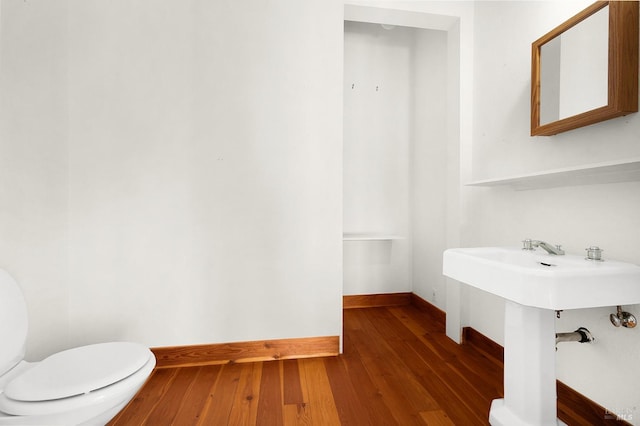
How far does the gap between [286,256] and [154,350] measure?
3.20 ft

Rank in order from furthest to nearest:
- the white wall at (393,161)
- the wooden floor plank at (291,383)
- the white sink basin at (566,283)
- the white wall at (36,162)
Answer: the white wall at (393,161) < the white wall at (36,162) < the wooden floor plank at (291,383) < the white sink basin at (566,283)

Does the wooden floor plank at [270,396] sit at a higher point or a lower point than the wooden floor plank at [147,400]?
higher

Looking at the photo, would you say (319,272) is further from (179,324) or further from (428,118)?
(428,118)

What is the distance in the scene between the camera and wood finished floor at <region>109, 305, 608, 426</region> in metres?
1.34

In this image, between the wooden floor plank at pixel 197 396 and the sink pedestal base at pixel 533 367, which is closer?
the sink pedestal base at pixel 533 367

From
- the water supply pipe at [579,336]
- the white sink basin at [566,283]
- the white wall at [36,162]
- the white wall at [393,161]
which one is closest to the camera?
the white sink basin at [566,283]

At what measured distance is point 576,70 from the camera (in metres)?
1.32

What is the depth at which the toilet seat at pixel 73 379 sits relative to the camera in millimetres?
960

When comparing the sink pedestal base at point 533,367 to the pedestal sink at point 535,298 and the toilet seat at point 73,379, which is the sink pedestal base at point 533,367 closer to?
the pedestal sink at point 535,298

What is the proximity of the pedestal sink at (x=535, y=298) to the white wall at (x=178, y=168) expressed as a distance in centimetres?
98

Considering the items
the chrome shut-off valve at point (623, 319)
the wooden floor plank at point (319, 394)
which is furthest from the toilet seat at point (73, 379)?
the chrome shut-off valve at point (623, 319)

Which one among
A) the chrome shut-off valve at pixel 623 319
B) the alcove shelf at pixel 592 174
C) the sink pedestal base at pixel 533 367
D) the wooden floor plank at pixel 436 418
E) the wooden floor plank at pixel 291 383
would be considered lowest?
the wooden floor plank at pixel 291 383

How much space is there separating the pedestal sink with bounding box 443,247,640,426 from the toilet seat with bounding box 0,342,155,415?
1.40m

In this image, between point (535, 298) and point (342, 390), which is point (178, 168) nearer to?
point (342, 390)
